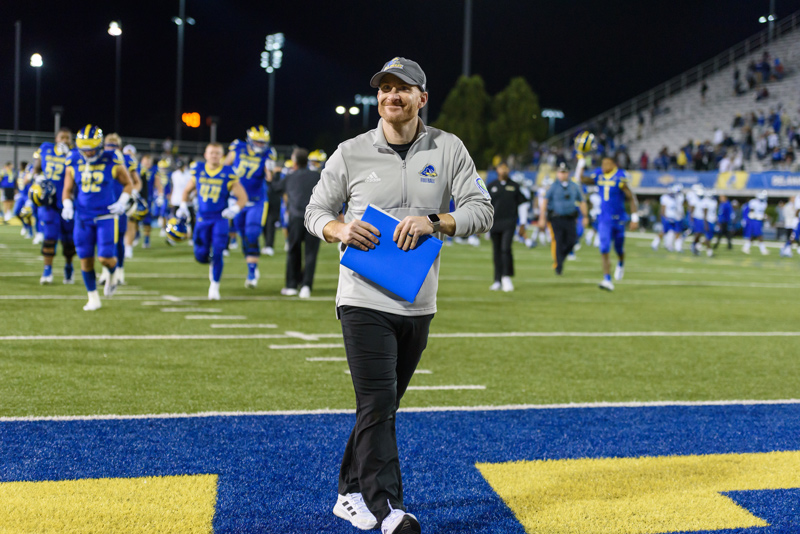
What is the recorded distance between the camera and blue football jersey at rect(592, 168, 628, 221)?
45.3 ft

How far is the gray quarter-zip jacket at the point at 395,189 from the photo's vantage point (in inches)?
138

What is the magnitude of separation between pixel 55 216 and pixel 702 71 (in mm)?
41863

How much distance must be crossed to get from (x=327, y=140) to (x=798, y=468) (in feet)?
249

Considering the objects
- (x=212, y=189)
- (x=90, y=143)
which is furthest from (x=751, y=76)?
(x=90, y=143)

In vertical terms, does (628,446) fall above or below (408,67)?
below

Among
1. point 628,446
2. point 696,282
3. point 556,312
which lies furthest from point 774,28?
point 628,446

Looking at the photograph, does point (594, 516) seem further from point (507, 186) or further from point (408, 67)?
point (507, 186)

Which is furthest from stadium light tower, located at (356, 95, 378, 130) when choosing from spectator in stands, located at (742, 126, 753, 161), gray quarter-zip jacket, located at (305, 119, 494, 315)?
gray quarter-zip jacket, located at (305, 119, 494, 315)

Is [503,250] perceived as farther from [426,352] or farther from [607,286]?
[426,352]

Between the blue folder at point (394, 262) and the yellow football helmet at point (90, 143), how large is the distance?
7045mm

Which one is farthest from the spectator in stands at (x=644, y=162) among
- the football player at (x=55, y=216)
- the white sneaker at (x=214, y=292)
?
the white sneaker at (x=214, y=292)

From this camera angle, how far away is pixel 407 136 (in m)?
3.56

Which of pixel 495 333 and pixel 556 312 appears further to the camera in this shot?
pixel 556 312

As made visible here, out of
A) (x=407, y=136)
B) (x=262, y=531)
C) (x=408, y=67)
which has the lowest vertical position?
(x=262, y=531)
